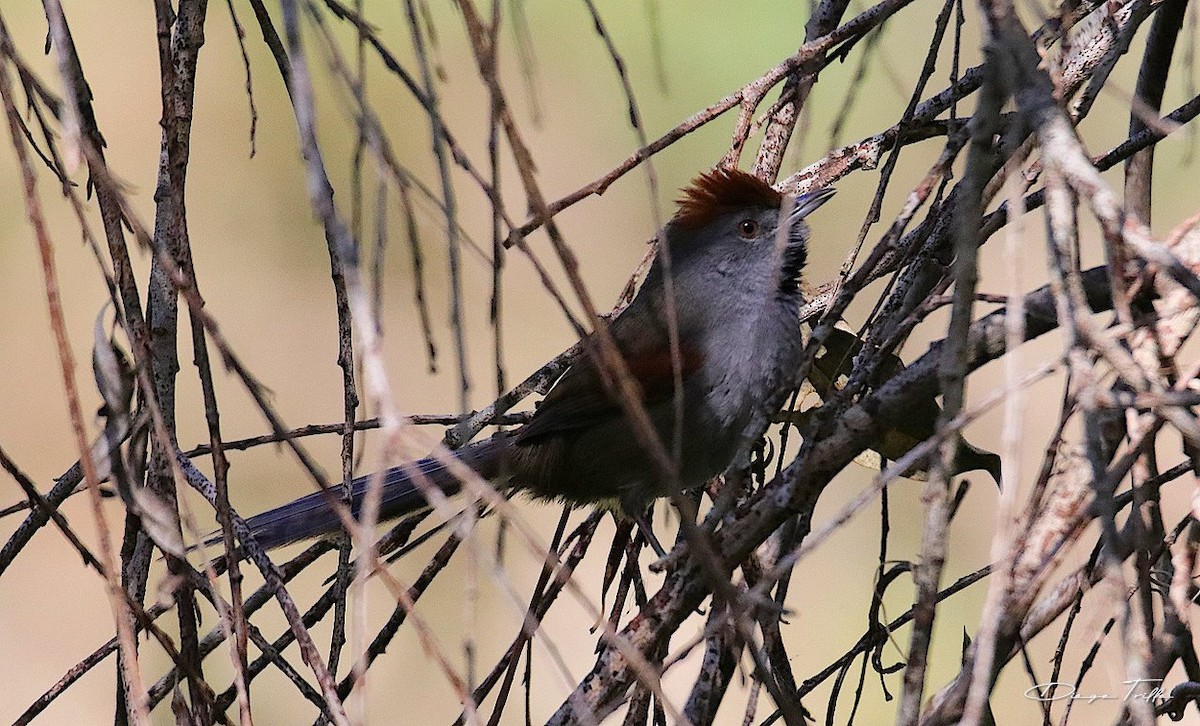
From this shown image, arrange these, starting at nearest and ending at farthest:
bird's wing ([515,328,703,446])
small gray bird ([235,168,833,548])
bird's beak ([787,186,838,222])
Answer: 1. bird's beak ([787,186,838,222])
2. small gray bird ([235,168,833,548])
3. bird's wing ([515,328,703,446])

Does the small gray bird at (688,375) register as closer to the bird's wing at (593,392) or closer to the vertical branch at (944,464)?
the bird's wing at (593,392)

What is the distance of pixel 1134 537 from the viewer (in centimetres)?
199

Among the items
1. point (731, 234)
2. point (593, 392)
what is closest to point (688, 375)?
point (593, 392)

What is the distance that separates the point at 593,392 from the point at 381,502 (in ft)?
2.62

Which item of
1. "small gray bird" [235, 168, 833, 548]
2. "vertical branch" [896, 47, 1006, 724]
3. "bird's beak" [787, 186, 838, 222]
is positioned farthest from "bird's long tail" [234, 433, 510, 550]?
"vertical branch" [896, 47, 1006, 724]

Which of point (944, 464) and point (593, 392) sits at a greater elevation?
point (593, 392)

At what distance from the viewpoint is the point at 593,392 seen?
4.16 m

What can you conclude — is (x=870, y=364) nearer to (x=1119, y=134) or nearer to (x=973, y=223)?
(x=973, y=223)

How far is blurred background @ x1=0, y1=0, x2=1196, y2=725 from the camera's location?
5.81m

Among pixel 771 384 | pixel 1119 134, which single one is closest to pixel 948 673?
→ pixel 771 384

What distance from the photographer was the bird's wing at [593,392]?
4.04 metres

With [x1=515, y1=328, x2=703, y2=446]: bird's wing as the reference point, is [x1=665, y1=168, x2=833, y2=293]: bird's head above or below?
above

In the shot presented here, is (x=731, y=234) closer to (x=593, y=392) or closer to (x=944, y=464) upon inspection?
(x=593, y=392)

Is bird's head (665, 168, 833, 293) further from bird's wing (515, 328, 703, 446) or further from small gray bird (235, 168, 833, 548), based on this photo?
bird's wing (515, 328, 703, 446)
